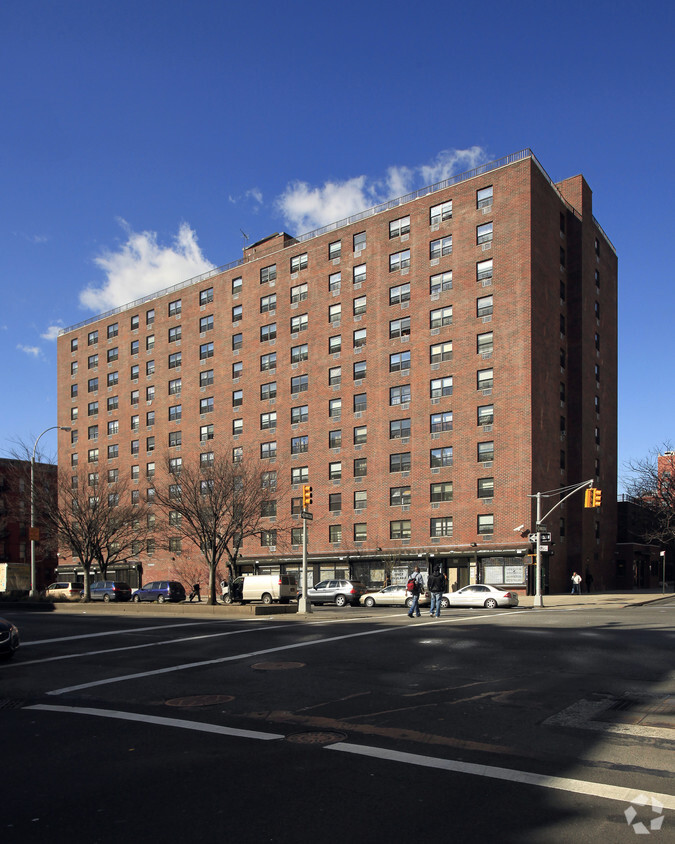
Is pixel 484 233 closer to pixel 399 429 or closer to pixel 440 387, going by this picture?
pixel 440 387

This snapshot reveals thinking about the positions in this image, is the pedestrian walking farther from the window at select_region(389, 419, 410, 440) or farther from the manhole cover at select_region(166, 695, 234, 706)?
the window at select_region(389, 419, 410, 440)

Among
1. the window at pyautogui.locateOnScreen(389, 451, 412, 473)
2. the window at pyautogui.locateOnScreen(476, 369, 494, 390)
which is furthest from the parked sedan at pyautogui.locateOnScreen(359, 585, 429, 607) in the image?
the window at pyautogui.locateOnScreen(476, 369, 494, 390)

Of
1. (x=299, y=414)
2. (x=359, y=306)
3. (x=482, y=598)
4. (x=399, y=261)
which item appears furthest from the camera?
(x=299, y=414)

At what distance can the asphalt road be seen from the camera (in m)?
5.57

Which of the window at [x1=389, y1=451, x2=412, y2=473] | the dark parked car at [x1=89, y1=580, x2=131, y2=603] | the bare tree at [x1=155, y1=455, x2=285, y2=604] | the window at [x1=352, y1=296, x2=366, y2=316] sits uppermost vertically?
the window at [x1=352, y1=296, x2=366, y2=316]

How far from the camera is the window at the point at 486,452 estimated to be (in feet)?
170

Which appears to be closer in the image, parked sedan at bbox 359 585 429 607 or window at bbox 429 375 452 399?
parked sedan at bbox 359 585 429 607

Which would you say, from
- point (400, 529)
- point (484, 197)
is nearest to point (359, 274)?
point (484, 197)

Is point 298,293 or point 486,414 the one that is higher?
point 298,293

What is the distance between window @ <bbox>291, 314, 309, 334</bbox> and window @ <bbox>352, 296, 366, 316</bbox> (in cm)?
482

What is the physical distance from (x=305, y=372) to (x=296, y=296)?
22.6 ft

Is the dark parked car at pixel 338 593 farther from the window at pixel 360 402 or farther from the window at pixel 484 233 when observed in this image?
the window at pixel 484 233

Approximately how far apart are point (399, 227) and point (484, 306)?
34.4ft

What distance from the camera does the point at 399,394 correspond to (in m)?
57.0
